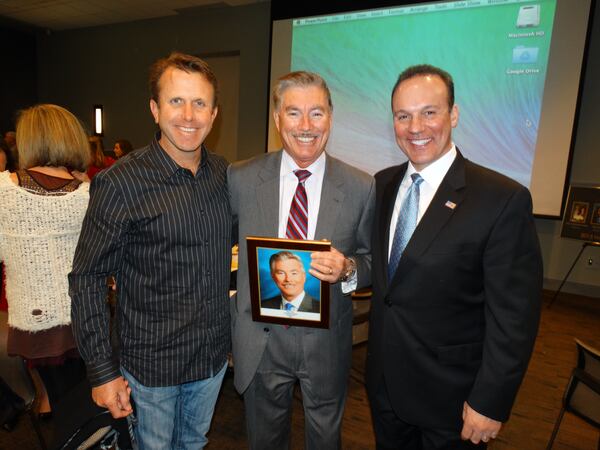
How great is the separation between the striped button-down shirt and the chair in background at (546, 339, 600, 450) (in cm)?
190

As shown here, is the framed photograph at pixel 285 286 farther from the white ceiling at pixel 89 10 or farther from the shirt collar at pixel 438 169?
the white ceiling at pixel 89 10

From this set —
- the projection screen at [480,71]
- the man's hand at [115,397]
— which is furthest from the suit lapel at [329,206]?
the projection screen at [480,71]

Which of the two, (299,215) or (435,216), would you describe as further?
(299,215)

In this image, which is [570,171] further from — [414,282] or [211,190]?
[211,190]

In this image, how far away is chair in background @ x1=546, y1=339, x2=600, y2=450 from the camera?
6.57 feet

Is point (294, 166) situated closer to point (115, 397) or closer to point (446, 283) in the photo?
point (446, 283)

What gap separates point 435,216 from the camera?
1.43 meters

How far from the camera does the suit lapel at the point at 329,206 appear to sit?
161 cm

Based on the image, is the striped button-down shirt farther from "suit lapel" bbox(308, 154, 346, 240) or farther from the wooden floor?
the wooden floor

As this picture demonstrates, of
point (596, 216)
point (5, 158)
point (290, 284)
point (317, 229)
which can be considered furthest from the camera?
point (596, 216)

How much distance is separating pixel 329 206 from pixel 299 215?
0.13m

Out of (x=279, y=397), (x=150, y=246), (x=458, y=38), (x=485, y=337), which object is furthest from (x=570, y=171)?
(x=150, y=246)

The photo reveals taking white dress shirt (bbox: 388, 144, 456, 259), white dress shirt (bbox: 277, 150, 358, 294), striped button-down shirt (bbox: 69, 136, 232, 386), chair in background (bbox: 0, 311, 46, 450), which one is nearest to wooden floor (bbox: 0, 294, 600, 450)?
chair in background (bbox: 0, 311, 46, 450)

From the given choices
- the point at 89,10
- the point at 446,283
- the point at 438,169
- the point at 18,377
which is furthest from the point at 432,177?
the point at 89,10
